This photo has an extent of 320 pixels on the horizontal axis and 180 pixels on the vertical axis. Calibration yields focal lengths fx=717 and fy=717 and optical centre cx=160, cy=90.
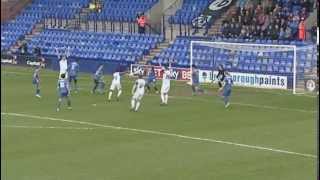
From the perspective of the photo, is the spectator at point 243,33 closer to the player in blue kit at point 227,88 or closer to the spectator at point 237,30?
the spectator at point 237,30

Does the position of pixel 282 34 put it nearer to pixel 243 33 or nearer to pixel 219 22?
pixel 243 33

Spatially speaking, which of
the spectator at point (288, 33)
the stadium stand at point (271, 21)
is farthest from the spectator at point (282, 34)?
the spectator at point (288, 33)

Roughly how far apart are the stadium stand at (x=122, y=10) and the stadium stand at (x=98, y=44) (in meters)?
2.42

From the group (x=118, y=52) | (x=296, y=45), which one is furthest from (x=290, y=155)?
(x=118, y=52)

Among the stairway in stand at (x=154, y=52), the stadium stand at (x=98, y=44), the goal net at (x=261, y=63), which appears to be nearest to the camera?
the goal net at (x=261, y=63)

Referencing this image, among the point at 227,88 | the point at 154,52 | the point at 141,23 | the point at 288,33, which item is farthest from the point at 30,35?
the point at 227,88

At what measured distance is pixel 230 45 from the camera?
1646 inches

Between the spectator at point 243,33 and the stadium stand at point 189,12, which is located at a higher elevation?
the stadium stand at point 189,12

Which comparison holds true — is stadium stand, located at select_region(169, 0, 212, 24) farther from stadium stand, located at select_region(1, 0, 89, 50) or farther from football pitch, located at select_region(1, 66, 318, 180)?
football pitch, located at select_region(1, 66, 318, 180)

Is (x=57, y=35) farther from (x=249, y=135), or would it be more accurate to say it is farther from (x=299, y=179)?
(x=299, y=179)

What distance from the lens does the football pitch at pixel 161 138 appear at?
17.2 metres

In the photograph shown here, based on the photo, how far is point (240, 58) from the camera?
4159cm

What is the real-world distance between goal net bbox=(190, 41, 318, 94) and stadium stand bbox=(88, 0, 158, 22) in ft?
32.4

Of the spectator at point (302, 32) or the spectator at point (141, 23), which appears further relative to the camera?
the spectator at point (141, 23)
